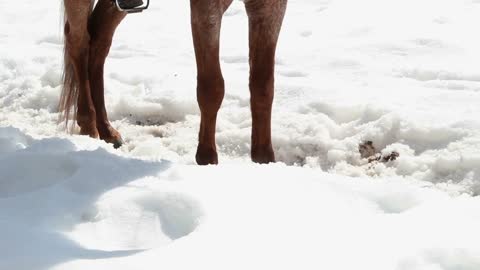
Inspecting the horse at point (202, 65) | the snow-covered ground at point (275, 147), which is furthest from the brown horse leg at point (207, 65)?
the snow-covered ground at point (275, 147)

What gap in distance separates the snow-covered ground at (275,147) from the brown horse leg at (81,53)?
0.19 meters

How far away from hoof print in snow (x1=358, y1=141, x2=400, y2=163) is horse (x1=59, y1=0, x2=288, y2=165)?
0.51 meters

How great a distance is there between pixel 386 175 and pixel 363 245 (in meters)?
1.66

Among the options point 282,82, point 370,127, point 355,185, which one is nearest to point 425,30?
point 282,82

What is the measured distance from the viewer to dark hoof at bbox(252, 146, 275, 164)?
3.99 meters

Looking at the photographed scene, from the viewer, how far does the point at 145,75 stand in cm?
557

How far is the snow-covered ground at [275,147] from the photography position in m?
2.13

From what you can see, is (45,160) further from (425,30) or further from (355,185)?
(425,30)

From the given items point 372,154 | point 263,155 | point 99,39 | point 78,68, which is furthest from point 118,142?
point 372,154

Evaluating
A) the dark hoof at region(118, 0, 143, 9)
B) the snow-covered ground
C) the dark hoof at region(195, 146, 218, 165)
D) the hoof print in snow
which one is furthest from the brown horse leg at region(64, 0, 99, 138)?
the hoof print in snow

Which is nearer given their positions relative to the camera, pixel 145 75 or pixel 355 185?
pixel 355 185

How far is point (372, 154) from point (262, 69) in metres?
0.76

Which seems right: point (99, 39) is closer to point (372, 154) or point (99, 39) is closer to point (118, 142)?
point (118, 142)

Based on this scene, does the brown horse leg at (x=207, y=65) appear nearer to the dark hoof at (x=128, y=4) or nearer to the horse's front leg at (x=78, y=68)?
the dark hoof at (x=128, y=4)
